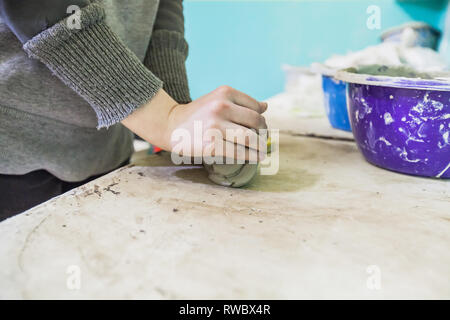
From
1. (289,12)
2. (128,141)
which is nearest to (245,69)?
(289,12)

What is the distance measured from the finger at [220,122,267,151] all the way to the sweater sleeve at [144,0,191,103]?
0.82 feet

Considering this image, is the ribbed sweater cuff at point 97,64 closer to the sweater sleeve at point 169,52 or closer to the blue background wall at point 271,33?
the sweater sleeve at point 169,52

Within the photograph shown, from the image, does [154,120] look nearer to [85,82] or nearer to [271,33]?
[85,82]

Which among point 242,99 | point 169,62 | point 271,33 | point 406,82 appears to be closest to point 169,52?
point 169,62

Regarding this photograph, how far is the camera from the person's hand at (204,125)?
21.2 inches

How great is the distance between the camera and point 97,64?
50 cm

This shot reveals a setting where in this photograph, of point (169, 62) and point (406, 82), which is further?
point (169, 62)

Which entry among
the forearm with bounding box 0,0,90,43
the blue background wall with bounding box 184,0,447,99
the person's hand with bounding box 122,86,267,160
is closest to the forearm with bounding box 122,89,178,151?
the person's hand with bounding box 122,86,267,160

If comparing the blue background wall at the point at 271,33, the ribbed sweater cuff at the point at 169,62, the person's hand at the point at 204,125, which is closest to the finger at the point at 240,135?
the person's hand at the point at 204,125

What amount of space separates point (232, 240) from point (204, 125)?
0.58ft

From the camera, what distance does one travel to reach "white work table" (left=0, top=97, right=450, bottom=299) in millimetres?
371

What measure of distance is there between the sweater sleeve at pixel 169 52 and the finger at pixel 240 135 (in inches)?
9.8

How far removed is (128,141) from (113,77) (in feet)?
1.31

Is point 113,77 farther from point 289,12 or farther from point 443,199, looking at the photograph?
point 289,12
